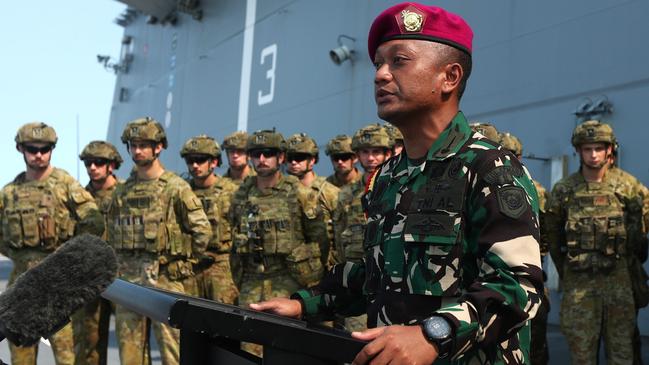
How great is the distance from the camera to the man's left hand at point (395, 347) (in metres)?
1.03

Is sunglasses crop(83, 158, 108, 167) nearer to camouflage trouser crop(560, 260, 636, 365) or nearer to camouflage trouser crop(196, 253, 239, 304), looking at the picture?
camouflage trouser crop(196, 253, 239, 304)

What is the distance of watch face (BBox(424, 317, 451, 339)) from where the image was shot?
1.15m

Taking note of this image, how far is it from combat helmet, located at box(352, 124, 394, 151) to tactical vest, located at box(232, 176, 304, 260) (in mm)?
661

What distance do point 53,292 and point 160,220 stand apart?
3993mm

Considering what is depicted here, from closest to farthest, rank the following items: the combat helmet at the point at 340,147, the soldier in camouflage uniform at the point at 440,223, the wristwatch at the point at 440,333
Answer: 1. the wristwatch at the point at 440,333
2. the soldier in camouflage uniform at the point at 440,223
3. the combat helmet at the point at 340,147

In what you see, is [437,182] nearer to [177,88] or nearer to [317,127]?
[317,127]

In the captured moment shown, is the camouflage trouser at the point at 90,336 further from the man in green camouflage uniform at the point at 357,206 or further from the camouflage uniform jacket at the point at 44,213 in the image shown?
the man in green camouflage uniform at the point at 357,206

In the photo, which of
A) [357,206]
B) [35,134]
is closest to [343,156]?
[357,206]

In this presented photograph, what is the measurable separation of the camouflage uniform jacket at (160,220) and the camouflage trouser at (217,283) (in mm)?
1350

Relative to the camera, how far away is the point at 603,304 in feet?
16.1

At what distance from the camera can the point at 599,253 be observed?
488 centimetres

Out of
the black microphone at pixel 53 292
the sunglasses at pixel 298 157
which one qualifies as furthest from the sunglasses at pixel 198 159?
the black microphone at pixel 53 292

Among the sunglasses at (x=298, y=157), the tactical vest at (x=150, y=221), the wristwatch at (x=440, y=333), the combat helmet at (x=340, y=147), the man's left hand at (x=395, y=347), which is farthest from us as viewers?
the combat helmet at (x=340, y=147)

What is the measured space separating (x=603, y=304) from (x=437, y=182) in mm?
4019
